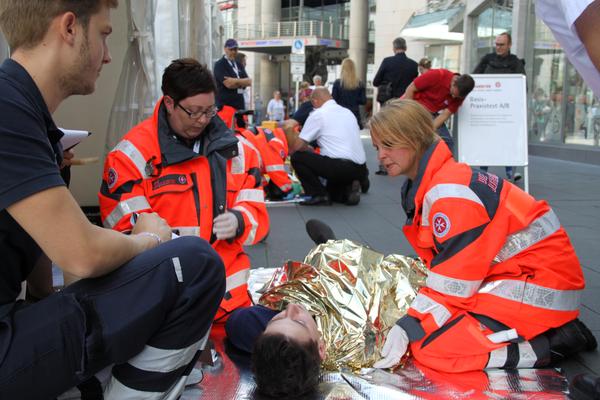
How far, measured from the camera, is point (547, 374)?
2643 millimetres

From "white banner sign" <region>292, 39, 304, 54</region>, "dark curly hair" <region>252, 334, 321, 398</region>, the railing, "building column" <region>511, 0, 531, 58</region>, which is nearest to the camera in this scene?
"dark curly hair" <region>252, 334, 321, 398</region>

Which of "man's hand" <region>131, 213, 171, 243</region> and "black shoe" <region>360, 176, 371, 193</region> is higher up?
"man's hand" <region>131, 213, 171, 243</region>

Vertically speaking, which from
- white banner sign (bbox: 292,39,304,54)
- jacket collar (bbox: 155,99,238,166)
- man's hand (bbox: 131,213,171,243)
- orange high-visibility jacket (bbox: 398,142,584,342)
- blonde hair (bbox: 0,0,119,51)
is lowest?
orange high-visibility jacket (bbox: 398,142,584,342)

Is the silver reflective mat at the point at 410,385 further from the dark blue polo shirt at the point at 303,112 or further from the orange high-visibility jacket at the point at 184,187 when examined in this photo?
the dark blue polo shirt at the point at 303,112

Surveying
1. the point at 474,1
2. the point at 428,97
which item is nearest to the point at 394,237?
the point at 428,97

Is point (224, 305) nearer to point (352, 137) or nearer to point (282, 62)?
point (352, 137)

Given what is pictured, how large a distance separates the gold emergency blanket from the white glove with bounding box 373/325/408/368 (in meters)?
0.08

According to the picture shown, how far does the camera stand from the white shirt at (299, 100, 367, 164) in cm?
726

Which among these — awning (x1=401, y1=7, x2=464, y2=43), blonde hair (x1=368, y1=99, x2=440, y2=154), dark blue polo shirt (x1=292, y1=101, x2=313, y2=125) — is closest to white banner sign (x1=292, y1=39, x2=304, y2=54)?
awning (x1=401, y1=7, x2=464, y2=43)

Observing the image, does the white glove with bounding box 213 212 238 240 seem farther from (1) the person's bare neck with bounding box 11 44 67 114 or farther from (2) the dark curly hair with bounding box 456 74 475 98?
(2) the dark curly hair with bounding box 456 74 475 98

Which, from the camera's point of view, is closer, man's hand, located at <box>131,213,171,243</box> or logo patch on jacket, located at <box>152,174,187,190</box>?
man's hand, located at <box>131,213,171,243</box>

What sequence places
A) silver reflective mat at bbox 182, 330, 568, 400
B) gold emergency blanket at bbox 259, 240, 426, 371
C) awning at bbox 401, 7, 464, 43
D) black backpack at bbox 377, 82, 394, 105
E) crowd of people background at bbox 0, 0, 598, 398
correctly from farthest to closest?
awning at bbox 401, 7, 464, 43 → black backpack at bbox 377, 82, 394, 105 → gold emergency blanket at bbox 259, 240, 426, 371 → silver reflective mat at bbox 182, 330, 568, 400 → crowd of people background at bbox 0, 0, 598, 398

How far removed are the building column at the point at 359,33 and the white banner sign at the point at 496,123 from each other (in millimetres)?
29930

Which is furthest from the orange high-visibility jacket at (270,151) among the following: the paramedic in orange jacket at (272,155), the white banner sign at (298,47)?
the white banner sign at (298,47)
